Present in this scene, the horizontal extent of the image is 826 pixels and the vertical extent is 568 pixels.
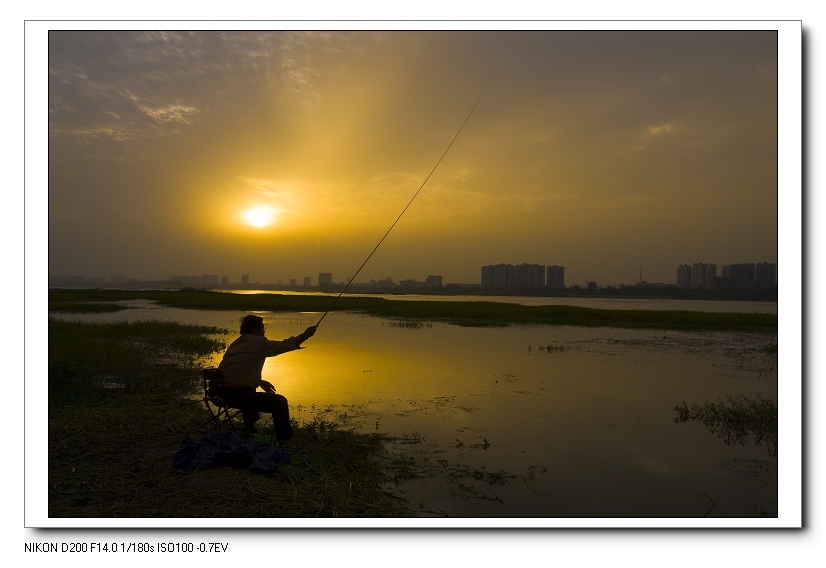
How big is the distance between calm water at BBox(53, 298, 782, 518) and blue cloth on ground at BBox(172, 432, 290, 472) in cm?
117

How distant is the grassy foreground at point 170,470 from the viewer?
3.65m

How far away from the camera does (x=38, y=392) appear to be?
4113 mm

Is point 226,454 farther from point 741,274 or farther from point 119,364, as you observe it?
point 741,274

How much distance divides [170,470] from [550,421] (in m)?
5.01

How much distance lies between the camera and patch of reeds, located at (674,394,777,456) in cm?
643

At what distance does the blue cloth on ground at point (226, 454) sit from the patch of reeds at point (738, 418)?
226 inches

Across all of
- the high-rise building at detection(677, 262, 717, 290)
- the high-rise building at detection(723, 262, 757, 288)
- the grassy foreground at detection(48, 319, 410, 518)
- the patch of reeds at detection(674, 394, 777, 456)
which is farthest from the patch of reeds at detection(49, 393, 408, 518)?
the high-rise building at detection(677, 262, 717, 290)

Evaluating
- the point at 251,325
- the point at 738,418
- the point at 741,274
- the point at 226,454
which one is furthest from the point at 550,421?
the point at 226,454

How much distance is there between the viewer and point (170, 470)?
4090 mm

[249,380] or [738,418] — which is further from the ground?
[249,380]

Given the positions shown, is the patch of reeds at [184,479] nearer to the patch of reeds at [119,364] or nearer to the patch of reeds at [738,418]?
the patch of reeds at [119,364]

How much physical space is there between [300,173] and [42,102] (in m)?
3.64
